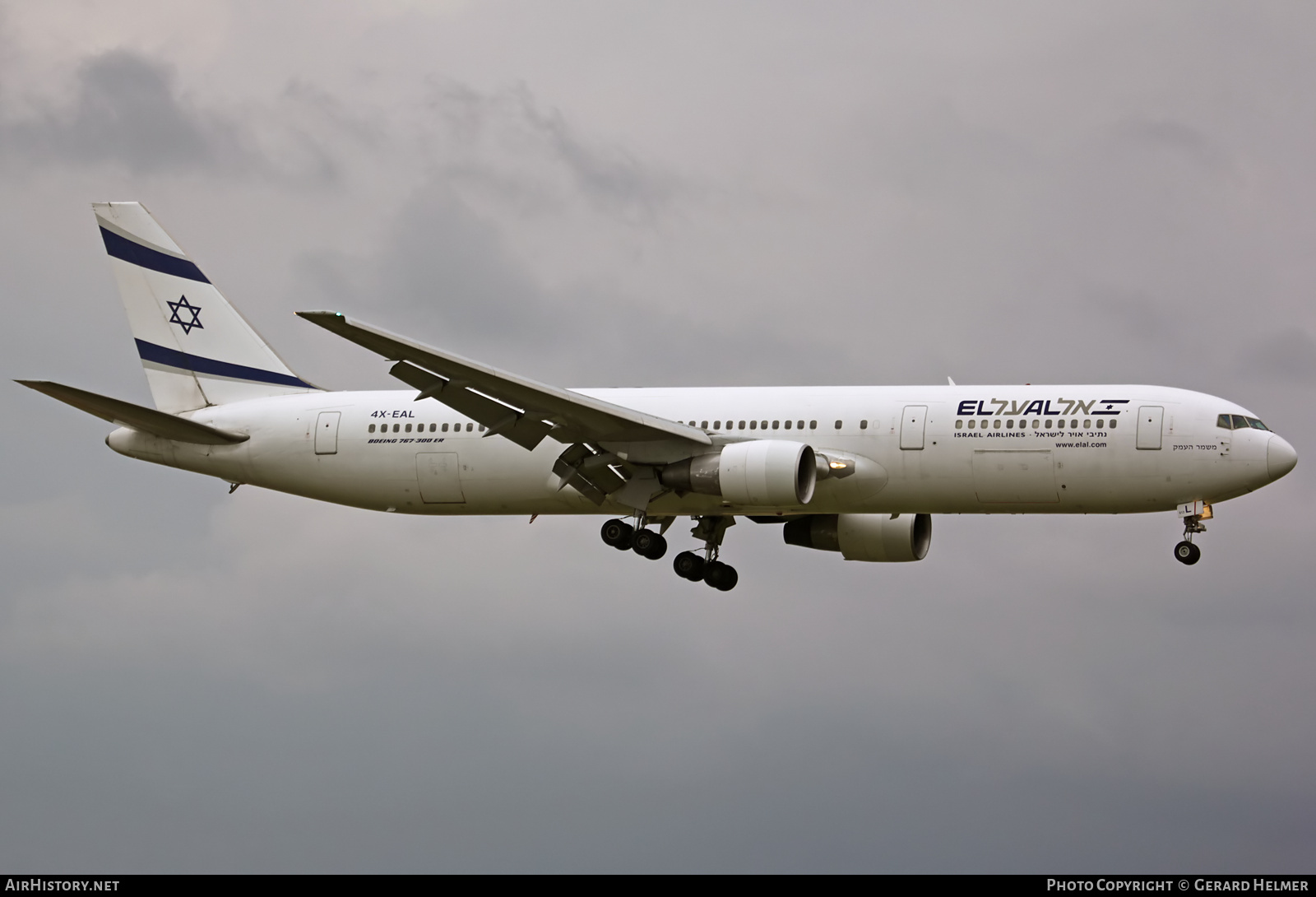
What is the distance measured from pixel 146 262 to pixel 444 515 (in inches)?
495

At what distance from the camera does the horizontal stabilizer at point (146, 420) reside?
147 ft

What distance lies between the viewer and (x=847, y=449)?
42875mm

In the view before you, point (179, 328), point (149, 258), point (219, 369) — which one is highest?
point (149, 258)

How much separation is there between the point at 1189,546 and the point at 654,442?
1360cm

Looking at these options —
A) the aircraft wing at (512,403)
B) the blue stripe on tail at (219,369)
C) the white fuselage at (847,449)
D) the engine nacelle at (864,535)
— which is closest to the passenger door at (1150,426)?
the white fuselage at (847,449)

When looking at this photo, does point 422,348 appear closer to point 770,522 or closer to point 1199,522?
point 770,522

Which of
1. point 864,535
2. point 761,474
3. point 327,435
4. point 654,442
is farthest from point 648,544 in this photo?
point 327,435

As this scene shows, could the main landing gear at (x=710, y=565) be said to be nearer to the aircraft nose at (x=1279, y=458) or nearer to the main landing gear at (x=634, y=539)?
the main landing gear at (x=634, y=539)

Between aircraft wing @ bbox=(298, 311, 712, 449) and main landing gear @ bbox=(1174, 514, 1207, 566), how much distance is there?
39.3ft

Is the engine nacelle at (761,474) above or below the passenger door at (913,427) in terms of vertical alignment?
below

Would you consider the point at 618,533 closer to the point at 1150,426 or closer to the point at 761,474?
the point at 761,474

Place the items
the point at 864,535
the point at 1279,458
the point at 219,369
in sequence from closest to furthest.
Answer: the point at 1279,458 → the point at 864,535 → the point at 219,369

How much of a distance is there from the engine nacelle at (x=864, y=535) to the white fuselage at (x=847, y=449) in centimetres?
530

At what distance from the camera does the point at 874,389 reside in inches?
1729
